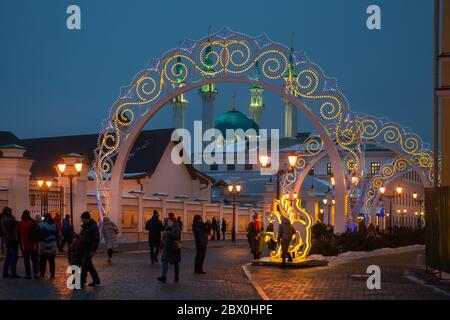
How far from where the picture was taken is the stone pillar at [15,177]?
35375 millimetres

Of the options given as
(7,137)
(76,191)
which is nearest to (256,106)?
(7,137)

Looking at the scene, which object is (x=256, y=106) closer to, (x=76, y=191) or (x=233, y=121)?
(x=233, y=121)

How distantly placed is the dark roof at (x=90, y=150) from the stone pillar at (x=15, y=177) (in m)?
23.8

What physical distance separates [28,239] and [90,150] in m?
44.0

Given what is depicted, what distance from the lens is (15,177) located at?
117ft

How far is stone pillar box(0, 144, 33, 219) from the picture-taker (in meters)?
35.4

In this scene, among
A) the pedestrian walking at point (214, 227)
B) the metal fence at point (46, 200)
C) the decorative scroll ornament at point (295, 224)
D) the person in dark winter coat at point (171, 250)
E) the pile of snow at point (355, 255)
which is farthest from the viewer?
the pedestrian walking at point (214, 227)

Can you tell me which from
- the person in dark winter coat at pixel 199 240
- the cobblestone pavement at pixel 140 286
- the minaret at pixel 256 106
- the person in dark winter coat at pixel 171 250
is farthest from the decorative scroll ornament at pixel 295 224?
the minaret at pixel 256 106

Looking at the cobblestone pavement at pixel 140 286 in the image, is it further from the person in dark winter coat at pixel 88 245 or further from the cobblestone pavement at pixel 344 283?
the cobblestone pavement at pixel 344 283

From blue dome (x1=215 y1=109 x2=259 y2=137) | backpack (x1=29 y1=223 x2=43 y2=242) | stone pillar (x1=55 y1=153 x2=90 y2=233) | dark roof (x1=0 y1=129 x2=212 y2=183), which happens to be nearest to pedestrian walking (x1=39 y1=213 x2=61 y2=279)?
backpack (x1=29 y1=223 x2=43 y2=242)

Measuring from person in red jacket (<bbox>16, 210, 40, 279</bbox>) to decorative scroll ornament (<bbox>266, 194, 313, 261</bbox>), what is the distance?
26.8 feet
